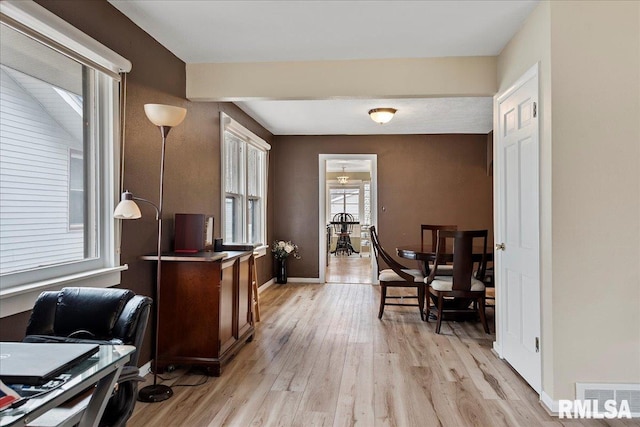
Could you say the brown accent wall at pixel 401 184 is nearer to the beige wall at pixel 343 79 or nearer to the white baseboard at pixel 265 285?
the white baseboard at pixel 265 285

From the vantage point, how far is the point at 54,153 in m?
2.27

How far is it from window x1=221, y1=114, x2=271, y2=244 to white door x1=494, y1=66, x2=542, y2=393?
110 inches

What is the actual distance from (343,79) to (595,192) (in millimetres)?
2091

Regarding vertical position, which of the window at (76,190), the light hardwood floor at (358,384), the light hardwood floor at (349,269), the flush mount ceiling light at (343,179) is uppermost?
the flush mount ceiling light at (343,179)

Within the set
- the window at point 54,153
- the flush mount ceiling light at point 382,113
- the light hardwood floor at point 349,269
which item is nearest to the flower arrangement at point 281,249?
the light hardwood floor at point 349,269

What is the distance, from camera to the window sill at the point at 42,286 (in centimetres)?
188

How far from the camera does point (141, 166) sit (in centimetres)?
299

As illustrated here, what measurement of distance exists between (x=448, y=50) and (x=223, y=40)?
5.81 feet

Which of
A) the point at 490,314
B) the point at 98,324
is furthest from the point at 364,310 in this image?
the point at 98,324

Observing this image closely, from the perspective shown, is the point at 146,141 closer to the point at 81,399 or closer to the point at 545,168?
the point at 81,399

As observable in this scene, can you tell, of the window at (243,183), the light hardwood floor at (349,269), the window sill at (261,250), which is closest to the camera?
the window at (243,183)

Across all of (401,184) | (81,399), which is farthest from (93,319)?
(401,184)

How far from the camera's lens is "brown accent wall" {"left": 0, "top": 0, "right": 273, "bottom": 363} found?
2479 mm

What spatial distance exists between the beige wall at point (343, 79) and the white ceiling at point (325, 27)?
3.0 inches
